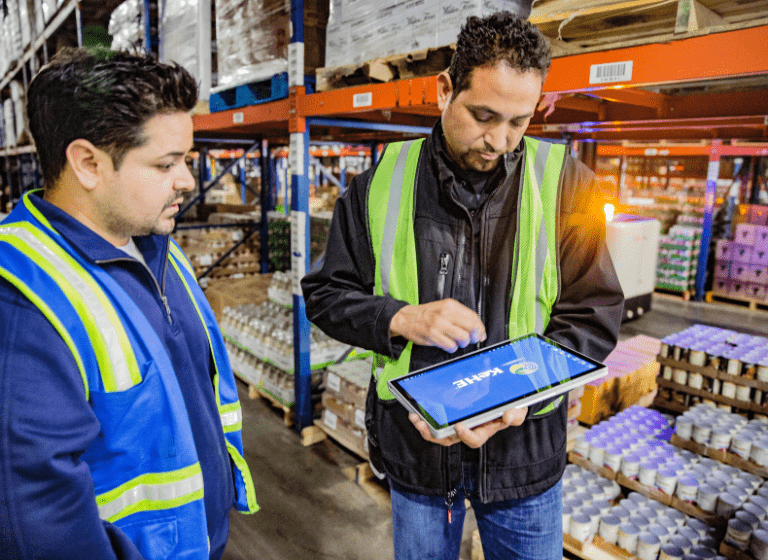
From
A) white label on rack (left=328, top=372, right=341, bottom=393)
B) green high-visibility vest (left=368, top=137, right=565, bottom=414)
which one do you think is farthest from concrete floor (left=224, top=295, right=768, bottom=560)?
green high-visibility vest (left=368, top=137, right=565, bottom=414)

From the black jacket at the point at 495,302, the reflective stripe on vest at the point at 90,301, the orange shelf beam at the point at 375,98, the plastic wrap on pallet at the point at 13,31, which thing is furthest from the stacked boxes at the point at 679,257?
the plastic wrap on pallet at the point at 13,31

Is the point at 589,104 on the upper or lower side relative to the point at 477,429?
upper

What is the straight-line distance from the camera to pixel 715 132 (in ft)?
15.5

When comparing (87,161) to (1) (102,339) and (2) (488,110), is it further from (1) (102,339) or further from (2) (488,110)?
(2) (488,110)

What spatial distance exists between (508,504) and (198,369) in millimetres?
989

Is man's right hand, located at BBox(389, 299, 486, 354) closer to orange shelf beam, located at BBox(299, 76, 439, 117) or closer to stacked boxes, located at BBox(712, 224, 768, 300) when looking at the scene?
orange shelf beam, located at BBox(299, 76, 439, 117)

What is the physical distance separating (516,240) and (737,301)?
10.4 meters

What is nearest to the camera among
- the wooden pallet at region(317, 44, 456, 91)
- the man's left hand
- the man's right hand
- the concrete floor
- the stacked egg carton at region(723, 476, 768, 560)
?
the man's left hand

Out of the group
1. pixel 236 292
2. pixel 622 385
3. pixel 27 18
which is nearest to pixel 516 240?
pixel 622 385

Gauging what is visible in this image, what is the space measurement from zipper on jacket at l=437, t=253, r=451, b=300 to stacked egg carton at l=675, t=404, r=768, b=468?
2.86 metres

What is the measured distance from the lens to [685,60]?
5.82ft

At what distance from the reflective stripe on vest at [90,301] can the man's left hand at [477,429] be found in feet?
2.18

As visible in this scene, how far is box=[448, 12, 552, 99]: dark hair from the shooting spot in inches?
52.9

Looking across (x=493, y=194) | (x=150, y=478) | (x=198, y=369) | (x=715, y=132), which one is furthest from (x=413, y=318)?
(x=715, y=132)
